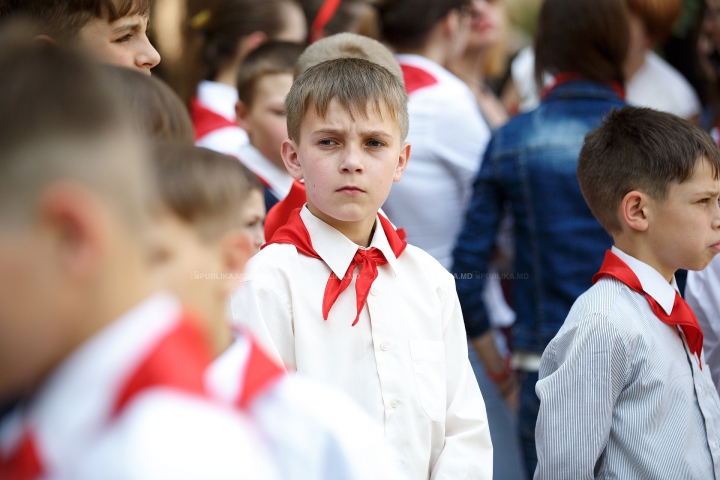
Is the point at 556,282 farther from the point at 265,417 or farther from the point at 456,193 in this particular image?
the point at 265,417

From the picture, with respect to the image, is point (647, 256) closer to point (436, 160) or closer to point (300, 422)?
point (436, 160)

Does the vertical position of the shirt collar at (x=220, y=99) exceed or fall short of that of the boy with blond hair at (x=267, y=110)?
it falls short

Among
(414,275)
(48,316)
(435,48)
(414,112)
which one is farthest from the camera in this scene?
(435,48)

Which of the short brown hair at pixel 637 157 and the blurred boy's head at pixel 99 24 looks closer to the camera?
the blurred boy's head at pixel 99 24

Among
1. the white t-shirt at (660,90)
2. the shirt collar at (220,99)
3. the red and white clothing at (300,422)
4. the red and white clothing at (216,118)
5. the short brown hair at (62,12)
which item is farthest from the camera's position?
the white t-shirt at (660,90)

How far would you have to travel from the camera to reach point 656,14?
4.16 m

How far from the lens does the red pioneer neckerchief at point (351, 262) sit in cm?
213

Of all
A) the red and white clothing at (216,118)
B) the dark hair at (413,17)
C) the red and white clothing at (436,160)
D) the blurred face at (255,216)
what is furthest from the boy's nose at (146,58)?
the dark hair at (413,17)

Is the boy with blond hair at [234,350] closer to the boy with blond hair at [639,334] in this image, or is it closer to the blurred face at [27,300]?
the blurred face at [27,300]

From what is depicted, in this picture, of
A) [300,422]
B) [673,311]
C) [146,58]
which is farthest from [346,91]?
[300,422]

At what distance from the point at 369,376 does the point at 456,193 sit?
5.54ft

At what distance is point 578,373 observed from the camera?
7.02ft

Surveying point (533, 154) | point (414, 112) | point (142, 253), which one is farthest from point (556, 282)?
point (142, 253)

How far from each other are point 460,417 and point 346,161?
0.77 metres
